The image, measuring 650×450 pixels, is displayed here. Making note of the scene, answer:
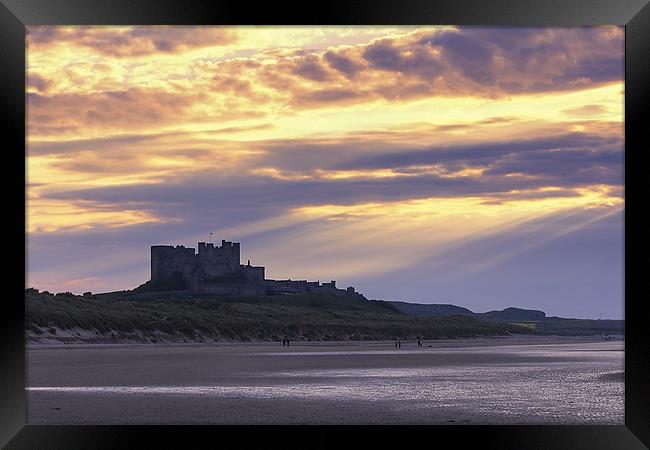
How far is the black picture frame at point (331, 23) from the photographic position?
8156mm

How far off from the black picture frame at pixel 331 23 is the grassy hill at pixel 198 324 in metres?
40.6

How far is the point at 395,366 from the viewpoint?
31875 millimetres

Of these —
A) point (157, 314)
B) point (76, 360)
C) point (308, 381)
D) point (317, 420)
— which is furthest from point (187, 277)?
point (317, 420)

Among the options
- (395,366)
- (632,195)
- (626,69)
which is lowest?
(395,366)

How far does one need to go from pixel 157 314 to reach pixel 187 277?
75329 mm

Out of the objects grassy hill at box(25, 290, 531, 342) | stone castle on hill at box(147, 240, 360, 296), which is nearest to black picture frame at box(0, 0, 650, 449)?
grassy hill at box(25, 290, 531, 342)

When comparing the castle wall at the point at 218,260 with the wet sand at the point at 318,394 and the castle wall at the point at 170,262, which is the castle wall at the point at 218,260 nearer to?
the castle wall at the point at 170,262

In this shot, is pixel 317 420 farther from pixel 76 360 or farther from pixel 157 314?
pixel 157 314

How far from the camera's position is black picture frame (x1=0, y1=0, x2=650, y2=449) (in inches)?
321

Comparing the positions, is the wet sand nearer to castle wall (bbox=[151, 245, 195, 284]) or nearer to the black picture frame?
the black picture frame

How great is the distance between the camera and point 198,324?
6506 cm

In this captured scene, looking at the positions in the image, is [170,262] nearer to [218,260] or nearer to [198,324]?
[218,260]

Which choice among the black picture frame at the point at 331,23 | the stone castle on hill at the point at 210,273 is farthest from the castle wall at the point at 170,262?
the black picture frame at the point at 331,23

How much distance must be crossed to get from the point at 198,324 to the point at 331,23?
57.8m
